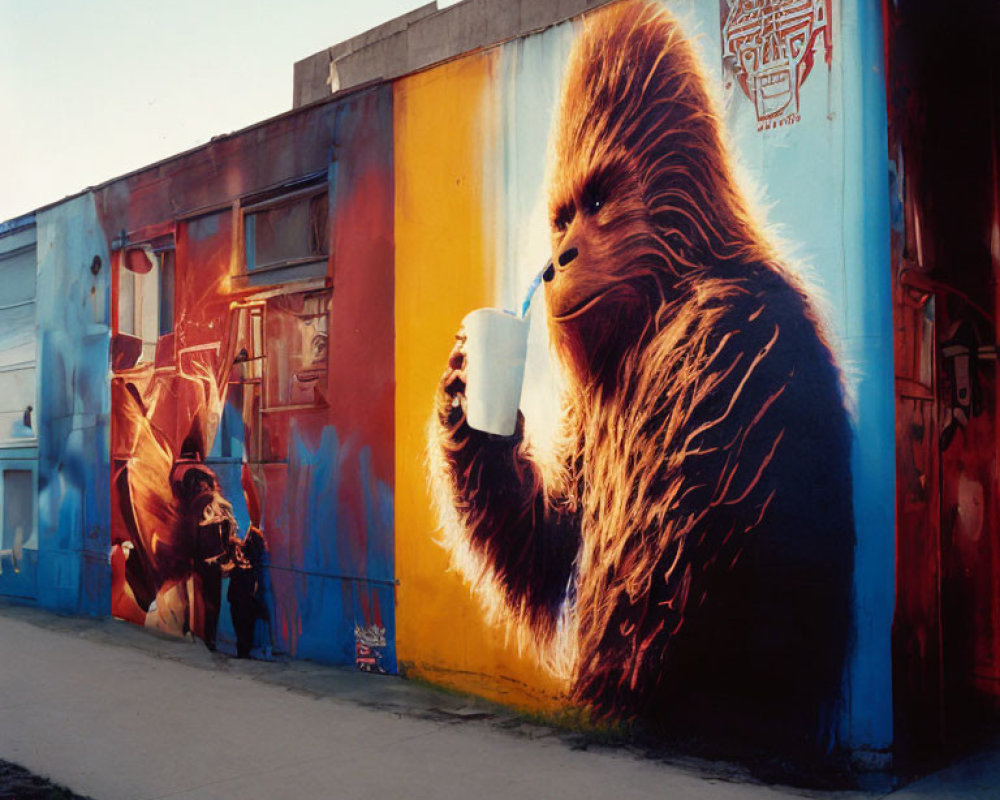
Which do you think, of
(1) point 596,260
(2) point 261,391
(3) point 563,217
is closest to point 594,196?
(3) point 563,217

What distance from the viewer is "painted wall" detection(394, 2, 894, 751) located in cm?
520

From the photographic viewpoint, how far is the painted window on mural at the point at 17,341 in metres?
12.3

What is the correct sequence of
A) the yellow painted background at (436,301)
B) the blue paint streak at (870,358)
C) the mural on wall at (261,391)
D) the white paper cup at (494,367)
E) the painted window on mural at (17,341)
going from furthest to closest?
1. the painted window on mural at (17,341)
2. the mural on wall at (261,391)
3. the yellow painted background at (436,301)
4. the white paper cup at (494,367)
5. the blue paint streak at (870,358)

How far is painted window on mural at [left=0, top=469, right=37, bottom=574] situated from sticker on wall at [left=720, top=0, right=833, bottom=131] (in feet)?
31.7

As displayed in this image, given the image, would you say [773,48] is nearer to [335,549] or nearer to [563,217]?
[563,217]

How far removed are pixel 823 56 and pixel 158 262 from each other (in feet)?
23.6

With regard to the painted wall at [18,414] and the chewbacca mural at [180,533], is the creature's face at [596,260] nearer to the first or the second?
the chewbacca mural at [180,533]

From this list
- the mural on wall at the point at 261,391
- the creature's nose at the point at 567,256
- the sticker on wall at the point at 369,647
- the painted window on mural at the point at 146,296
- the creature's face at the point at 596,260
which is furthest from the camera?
the painted window on mural at the point at 146,296

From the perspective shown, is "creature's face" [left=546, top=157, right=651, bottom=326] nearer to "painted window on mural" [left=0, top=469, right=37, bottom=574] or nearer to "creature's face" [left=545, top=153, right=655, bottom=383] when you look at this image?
"creature's face" [left=545, top=153, right=655, bottom=383]

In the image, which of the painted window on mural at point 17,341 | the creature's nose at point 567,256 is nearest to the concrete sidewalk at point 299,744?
the creature's nose at point 567,256

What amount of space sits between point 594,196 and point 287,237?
342 cm

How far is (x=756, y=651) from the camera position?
553 cm

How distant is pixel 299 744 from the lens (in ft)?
20.9

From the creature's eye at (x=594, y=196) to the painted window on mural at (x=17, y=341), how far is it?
8.18m
